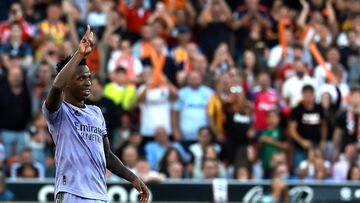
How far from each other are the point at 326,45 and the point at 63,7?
4.58m

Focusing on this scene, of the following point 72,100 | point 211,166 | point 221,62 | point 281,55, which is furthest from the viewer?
point 281,55

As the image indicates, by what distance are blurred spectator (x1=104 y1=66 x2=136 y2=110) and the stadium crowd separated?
0.02 meters

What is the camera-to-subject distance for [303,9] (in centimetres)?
1956

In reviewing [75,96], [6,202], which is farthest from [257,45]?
[75,96]

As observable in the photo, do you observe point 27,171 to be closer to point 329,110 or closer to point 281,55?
point 329,110

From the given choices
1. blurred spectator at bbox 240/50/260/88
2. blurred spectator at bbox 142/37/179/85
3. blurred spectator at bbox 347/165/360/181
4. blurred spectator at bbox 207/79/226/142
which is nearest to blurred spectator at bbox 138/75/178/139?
blurred spectator at bbox 207/79/226/142

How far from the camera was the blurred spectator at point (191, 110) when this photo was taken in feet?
53.3

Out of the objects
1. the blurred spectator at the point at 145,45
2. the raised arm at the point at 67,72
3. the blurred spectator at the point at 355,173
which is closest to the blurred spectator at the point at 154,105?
the blurred spectator at the point at 145,45

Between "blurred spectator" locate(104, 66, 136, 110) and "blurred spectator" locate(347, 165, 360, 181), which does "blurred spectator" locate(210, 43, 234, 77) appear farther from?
"blurred spectator" locate(347, 165, 360, 181)

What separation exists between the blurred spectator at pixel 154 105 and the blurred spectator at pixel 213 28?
206 cm

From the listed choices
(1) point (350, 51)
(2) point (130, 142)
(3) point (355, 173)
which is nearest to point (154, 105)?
(2) point (130, 142)

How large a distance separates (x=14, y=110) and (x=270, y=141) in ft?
12.7

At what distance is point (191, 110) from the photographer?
641 inches

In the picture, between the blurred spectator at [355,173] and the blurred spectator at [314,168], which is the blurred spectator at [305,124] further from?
the blurred spectator at [355,173]
